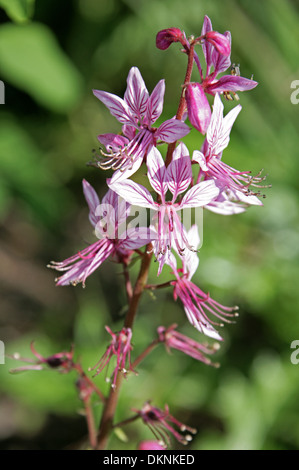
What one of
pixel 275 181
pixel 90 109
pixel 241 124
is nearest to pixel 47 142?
pixel 90 109

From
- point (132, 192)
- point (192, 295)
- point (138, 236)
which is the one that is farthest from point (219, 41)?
point (192, 295)

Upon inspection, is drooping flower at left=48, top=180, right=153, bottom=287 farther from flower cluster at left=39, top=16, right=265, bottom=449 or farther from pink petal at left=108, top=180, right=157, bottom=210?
pink petal at left=108, top=180, right=157, bottom=210

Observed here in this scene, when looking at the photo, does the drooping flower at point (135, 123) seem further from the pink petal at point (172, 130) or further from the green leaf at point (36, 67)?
the green leaf at point (36, 67)

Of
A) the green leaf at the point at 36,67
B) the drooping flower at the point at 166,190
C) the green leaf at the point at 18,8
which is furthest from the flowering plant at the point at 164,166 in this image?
the green leaf at the point at 36,67

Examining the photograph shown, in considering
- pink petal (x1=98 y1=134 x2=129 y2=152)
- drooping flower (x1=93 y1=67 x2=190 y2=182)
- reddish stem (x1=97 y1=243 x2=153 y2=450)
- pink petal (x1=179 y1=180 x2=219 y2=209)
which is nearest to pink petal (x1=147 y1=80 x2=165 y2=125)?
drooping flower (x1=93 y1=67 x2=190 y2=182)

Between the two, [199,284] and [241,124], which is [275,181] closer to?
[241,124]

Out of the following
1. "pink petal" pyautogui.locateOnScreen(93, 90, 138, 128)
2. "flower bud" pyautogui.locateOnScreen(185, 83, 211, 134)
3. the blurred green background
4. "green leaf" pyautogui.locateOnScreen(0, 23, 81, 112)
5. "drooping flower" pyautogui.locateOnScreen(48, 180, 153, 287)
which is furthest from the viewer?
"green leaf" pyautogui.locateOnScreen(0, 23, 81, 112)
